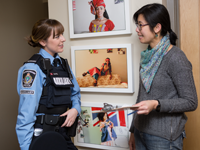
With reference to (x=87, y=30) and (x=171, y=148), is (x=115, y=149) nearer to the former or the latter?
(x=171, y=148)

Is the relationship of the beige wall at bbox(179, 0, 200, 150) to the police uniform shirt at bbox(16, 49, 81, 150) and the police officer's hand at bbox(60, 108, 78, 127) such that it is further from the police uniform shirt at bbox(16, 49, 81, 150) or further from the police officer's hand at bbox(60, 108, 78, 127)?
the police uniform shirt at bbox(16, 49, 81, 150)

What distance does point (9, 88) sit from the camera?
2.87 m

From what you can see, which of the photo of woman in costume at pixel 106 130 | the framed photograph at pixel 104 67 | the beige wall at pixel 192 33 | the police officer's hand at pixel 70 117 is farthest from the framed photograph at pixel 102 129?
the beige wall at pixel 192 33

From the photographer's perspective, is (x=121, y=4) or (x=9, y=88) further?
(x=9, y=88)

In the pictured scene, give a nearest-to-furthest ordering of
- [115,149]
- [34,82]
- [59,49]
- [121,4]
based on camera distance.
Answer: [34,82] < [59,49] < [121,4] < [115,149]

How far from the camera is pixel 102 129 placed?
1825 mm

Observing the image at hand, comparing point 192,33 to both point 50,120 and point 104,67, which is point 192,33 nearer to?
point 104,67

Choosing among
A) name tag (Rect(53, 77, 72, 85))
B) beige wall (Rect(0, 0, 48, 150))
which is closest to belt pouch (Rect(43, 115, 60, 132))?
name tag (Rect(53, 77, 72, 85))

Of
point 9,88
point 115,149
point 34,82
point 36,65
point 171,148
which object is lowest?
point 115,149

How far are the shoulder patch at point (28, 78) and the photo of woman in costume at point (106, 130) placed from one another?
0.80 m

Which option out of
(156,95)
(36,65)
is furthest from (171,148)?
(36,65)

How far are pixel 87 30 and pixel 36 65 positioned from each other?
0.67 meters

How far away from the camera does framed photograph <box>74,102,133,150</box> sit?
68.7 inches

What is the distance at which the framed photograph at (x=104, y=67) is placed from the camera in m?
1.67
